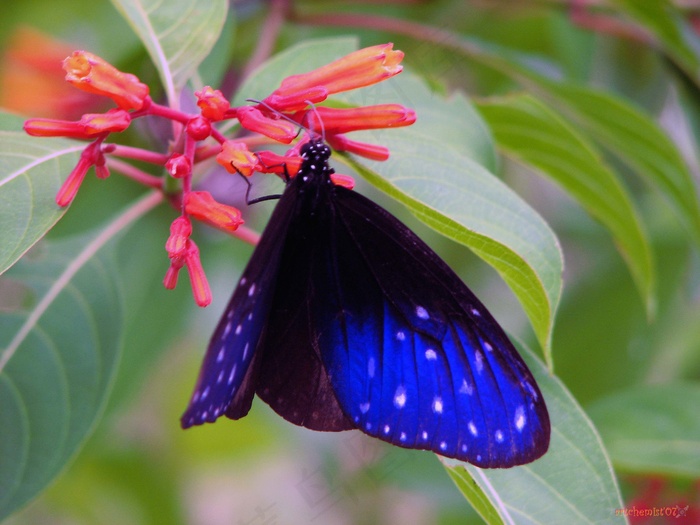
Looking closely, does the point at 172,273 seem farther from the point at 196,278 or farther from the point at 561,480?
the point at 561,480

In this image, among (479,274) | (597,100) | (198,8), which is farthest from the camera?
(479,274)

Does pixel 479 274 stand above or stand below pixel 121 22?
below

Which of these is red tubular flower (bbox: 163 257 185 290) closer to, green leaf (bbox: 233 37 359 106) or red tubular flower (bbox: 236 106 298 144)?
red tubular flower (bbox: 236 106 298 144)

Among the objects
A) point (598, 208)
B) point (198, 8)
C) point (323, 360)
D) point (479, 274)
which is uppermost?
point (198, 8)

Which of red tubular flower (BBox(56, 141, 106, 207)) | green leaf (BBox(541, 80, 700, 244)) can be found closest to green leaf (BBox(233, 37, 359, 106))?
red tubular flower (BBox(56, 141, 106, 207))

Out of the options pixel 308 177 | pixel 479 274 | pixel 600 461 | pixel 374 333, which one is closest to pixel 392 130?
pixel 308 177

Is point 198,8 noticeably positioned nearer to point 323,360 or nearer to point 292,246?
point 292,246
